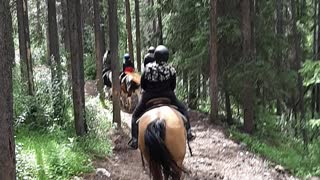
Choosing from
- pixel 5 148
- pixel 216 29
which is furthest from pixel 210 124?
pixel 5 148

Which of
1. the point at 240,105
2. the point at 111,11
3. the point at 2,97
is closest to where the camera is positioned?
the point at 2,97

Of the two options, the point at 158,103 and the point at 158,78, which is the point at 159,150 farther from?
the point at 158,78

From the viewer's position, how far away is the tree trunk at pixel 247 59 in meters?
16.3

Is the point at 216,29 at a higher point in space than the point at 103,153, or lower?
higher

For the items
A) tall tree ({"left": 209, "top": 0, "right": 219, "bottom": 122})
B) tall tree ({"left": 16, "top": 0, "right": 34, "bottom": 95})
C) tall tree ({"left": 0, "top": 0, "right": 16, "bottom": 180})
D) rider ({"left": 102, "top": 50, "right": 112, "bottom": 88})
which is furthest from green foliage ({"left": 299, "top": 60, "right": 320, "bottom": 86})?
rider ({"left": 102, "top": 50, "right": 112, "bottom": 88})

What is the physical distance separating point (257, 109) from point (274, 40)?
259 centimetres

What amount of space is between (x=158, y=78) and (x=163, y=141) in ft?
5.35

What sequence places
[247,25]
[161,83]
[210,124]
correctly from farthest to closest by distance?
[210,124], [247,25], [161,83]

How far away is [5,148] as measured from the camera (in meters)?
5.50

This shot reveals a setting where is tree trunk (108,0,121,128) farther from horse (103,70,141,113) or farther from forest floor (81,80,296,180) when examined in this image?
horse (103,70,141,113)

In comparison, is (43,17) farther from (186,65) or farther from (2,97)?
(2,97)

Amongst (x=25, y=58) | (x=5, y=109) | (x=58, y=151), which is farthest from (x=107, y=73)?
(x=5, y=109)

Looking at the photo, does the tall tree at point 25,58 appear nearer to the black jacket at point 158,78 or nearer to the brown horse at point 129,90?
the brown horse at point 129,90

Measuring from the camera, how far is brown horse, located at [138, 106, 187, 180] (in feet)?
25.8
